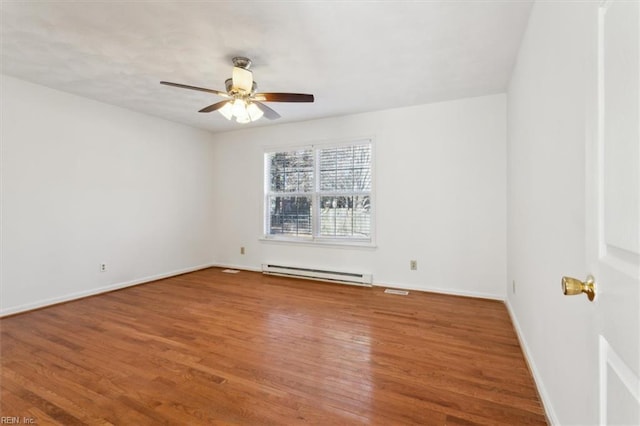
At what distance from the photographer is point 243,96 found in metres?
2.53

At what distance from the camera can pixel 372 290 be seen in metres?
3.92

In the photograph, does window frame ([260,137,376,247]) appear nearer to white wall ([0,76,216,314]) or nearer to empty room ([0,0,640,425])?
empty room ([0,0,640,425])

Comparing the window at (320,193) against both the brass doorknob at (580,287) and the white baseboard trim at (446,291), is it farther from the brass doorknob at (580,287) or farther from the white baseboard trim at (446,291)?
the brass doorknob at (580,287)

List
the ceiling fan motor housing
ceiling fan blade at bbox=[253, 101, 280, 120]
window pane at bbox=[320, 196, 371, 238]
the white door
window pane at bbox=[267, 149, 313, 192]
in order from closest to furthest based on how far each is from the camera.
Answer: the white door < the ceiling fan motor housing < ceiling fan blade at bbox=[253, 101, 280, 120] < window pane at bbox=[320, 196, 371, 238] < window pane at bbox=[267, 149, 313, 192]

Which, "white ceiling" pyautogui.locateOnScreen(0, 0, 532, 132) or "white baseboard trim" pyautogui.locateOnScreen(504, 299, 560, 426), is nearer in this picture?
"white baseboard trim" pyautogui.locateOnScreen(504, 299, 560, 426)

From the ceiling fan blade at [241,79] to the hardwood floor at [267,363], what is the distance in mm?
2121

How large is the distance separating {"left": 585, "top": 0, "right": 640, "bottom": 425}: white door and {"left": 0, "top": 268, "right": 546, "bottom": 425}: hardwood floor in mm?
1200

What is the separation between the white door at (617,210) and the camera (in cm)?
55

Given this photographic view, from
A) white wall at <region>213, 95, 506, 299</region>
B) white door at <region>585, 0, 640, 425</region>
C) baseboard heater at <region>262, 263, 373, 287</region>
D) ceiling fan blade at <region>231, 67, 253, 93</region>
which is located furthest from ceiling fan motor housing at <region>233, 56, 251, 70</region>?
baseboard heater at <region>262, 263, 373, 287</region>

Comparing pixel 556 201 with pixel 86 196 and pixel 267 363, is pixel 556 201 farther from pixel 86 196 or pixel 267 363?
pixel 86 196

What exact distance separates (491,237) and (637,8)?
11.2 feet

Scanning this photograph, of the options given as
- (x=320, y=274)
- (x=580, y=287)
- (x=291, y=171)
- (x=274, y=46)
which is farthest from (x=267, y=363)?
(x=291, y=171)

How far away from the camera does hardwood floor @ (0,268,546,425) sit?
1.63 meters

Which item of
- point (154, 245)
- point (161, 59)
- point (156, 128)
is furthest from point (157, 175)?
point (161, 59)
